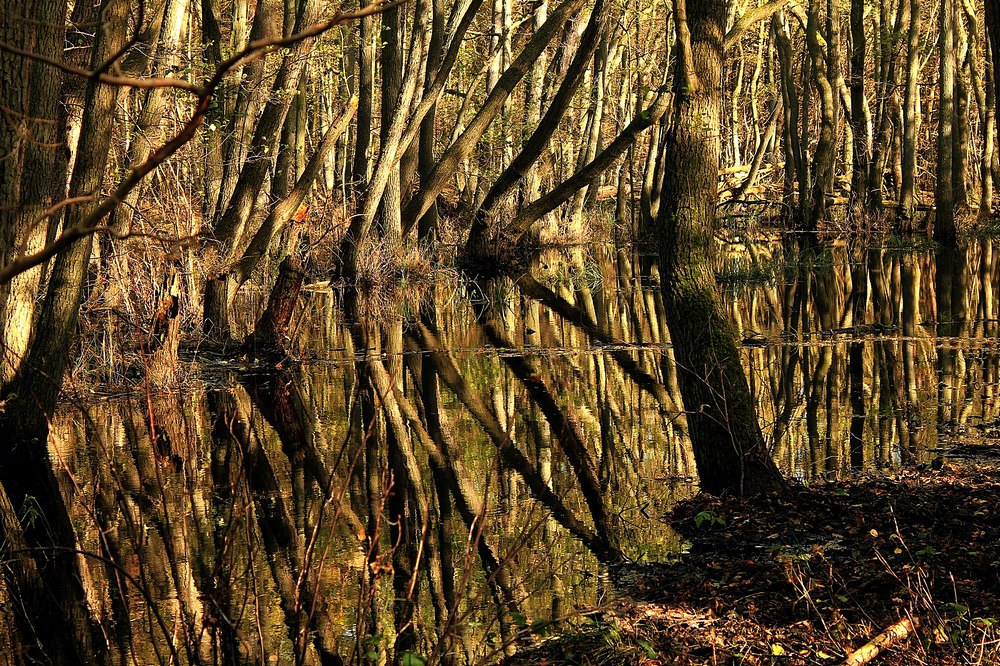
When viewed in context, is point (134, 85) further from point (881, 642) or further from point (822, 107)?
point (822, 107)

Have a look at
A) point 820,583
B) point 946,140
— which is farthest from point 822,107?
point 820,583

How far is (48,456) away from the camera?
8.37 meters

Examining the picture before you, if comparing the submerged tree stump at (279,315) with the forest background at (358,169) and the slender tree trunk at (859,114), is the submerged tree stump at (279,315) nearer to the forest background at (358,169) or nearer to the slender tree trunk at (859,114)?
the forest background at (358,169)

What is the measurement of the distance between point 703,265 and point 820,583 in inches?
86.8

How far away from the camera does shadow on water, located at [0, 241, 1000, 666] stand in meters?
4.61

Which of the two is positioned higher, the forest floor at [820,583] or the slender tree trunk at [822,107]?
the slender tree trunk at [822,107]

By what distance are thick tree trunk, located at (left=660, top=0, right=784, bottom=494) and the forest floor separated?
314 mm

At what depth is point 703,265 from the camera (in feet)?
21.1

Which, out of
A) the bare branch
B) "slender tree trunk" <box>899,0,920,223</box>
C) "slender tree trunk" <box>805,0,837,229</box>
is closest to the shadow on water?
the bare branch

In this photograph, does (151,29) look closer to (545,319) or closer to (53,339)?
(53,339)

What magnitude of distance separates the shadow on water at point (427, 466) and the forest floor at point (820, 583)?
284 mm

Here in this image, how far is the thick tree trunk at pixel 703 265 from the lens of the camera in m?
6.36

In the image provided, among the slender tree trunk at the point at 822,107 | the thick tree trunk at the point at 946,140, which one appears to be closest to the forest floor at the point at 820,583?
the thick tree trunk at the point at 946,140

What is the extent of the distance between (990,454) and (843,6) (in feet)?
86.8
